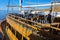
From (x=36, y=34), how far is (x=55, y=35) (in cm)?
233

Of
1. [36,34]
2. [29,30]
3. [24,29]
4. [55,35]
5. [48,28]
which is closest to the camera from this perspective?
[55,35]

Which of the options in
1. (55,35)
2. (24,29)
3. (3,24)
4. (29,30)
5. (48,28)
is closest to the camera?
(55,35)

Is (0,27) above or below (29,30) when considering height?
below

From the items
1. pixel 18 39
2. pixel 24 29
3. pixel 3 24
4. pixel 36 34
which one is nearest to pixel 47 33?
pixel 36 34

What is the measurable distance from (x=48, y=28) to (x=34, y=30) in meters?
1.95

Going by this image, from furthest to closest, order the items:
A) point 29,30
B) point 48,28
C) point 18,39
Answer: point 18,39
point 29,30
point 48,28

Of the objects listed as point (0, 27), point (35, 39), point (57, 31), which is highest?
point (57, 31)

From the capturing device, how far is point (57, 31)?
38.0 ft

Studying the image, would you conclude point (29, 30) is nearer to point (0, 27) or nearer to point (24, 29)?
point (24, 29)

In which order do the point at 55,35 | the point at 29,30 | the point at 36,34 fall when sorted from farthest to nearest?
the point at 29,30
the point at 36,34
the point at 55,35

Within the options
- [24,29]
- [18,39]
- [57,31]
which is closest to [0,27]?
[18,39]

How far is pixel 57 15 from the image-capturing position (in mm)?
17625

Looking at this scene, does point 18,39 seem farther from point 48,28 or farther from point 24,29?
point 48,28

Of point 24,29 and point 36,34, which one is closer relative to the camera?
point 36,34
